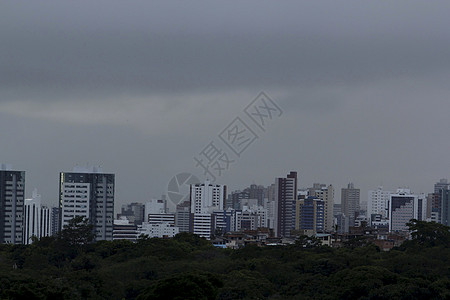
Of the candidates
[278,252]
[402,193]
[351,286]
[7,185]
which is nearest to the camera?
[351,286]

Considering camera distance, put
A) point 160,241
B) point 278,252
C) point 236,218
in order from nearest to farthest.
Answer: point 278,252, point 160,241, point 236,218

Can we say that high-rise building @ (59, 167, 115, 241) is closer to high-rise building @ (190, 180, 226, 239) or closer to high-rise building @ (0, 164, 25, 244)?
high-rise building @ (0, 164, 25, 244)

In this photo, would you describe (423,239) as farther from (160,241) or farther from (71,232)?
(71,232)

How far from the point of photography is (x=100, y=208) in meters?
56.8

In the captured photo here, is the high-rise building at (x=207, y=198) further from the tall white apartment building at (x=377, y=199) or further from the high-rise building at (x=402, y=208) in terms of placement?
the tall white apartment building at (x=377, y=199)

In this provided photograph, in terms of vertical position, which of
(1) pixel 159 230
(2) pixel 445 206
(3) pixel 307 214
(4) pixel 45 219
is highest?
(2) pixel 445 206

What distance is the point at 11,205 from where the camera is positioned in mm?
53219

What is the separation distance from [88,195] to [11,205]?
21.1ft

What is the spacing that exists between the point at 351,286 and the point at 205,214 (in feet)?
179

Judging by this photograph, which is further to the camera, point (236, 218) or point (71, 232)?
point (236, 218)

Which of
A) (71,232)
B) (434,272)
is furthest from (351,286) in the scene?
(71,232)

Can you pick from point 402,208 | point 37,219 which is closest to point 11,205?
point 37,219

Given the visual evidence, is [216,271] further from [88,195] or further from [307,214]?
[307,214]

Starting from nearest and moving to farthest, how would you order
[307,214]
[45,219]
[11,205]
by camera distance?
[11,205], [307,214], [45,219]
